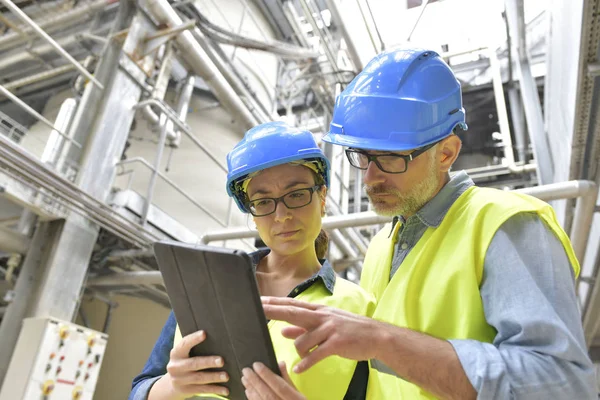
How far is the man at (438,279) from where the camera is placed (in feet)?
2.37

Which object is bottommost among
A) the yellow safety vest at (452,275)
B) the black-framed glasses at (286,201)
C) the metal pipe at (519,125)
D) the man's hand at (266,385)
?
the man's hand at (266,385)

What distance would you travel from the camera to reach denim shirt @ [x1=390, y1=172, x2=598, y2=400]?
70 centimetres

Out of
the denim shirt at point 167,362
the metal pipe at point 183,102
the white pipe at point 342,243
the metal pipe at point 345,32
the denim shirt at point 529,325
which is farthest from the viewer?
the metal pipe at point 183,102

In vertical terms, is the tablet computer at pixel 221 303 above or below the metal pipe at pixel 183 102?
below

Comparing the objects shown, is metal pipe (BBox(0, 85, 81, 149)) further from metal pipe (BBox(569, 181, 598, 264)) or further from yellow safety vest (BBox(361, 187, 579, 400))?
metal pipe (BBox(569, 181, 598, 264))

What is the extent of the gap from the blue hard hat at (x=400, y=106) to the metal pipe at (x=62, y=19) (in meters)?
4.40

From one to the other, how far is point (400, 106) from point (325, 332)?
55 centimetres

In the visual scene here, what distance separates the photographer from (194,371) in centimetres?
90

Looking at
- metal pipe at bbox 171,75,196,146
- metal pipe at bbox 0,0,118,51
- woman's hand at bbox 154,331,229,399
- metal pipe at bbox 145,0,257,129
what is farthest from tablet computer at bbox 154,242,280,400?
metal pipe at bbox 0,0,118,51

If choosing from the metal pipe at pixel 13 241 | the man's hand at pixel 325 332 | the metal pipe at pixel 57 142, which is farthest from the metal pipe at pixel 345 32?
the man's hand at pixel 325 332

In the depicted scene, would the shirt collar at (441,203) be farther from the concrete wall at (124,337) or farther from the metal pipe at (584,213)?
the concrete wall at (124,337)

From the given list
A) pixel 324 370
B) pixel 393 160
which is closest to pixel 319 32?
pixel 393 160

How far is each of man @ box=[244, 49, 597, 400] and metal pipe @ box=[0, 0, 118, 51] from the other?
14.5ft

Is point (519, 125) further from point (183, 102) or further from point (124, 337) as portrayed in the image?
point (124, 337)
